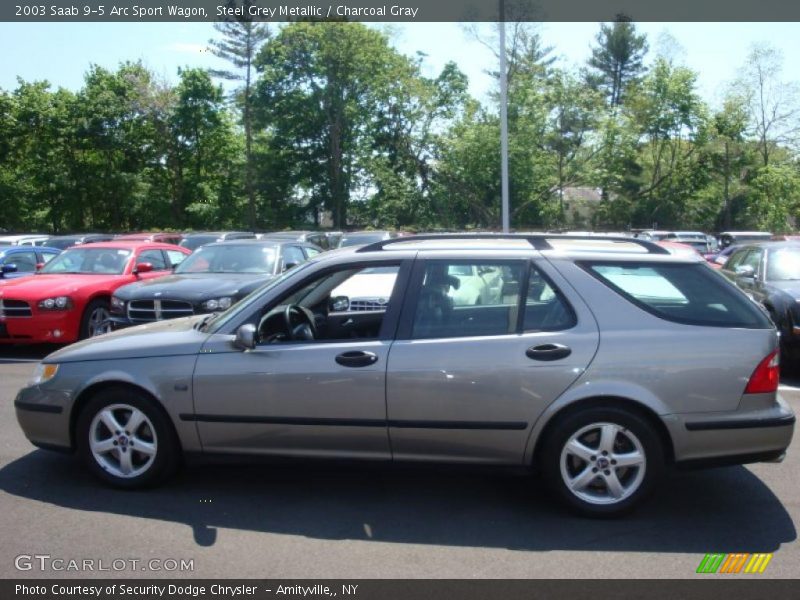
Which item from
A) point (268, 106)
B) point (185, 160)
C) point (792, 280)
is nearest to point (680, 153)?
point (268, 106)

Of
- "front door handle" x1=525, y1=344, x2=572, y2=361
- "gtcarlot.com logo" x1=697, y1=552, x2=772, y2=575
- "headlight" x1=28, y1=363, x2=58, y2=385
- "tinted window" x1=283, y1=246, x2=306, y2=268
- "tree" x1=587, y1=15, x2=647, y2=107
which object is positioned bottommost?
"gtcarlot.com logo" x1=697, y1=552, x2=772, y2=575

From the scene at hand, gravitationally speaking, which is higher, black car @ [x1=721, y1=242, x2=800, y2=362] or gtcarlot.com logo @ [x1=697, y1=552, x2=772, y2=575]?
black car @ [x1=721, y1=242, x2=800, y2=362]

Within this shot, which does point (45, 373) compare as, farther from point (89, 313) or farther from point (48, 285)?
point (48, 285)

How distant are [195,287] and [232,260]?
1276 millimetres

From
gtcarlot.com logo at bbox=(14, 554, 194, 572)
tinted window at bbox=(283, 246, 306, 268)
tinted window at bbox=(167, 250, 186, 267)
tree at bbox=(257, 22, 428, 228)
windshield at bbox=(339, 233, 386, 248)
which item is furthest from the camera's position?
tree at bbox=(257, 22, 428, 228)

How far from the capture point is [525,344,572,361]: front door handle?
4.63 metres

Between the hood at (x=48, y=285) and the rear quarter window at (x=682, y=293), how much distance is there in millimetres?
8016

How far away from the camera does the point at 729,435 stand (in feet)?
15.1

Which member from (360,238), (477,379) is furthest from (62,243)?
(477,379)

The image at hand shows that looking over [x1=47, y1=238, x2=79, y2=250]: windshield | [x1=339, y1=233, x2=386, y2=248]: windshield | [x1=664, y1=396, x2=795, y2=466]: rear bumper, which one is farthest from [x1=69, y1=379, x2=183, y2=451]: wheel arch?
[x1=47, y1=238, x2=79, y2=250]: windshield

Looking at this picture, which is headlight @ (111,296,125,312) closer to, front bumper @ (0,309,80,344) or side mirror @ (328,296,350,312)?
front bumper @ (0,309,80,344)

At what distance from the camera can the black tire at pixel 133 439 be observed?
5.00 meters

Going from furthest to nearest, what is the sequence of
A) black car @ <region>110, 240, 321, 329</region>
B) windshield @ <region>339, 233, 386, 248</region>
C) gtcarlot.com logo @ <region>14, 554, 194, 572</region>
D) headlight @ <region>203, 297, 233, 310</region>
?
windshield @ <region>339, 233, 386, 248</region>, black car @ <region>110, 240, 321, 329</region>, headlight @ <region>203, 297, 233, 310</region>, gtcarlot.com logo @ <region>14, 554, 194, 572</region>

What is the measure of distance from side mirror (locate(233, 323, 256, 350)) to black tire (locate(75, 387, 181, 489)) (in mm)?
682
